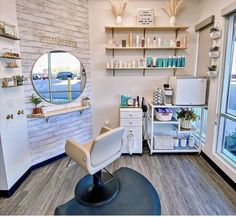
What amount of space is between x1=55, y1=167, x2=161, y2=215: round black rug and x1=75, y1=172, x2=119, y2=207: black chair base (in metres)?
0.05

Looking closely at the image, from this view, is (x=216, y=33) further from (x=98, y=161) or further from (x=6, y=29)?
(x=6, y=29)

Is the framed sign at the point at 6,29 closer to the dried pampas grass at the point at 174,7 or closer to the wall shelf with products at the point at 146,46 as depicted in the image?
the wall shelf with products at the point at 146,46

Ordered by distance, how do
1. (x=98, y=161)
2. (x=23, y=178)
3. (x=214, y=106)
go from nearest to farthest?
(x=98, y=161), (x=23, y=178), (x=214, y=106)

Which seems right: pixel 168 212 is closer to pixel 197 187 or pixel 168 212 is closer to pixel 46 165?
pixel 197 187

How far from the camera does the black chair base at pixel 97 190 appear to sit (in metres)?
1.86

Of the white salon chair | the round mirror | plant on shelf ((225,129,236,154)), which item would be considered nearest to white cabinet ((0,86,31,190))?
the round mirror

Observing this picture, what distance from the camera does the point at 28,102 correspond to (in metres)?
2.61

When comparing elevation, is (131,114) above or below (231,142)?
above

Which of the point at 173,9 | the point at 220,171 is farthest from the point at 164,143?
the point at 173,9

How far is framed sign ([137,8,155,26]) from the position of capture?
3.17 meters

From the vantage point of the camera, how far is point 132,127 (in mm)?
3070

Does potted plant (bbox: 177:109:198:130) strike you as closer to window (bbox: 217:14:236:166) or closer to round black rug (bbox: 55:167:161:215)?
window (bbox: 217:14:236:166)

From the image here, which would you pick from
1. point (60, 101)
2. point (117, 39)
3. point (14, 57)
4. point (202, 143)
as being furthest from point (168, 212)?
point (117, 39)

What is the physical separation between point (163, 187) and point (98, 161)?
A: 3.41 ft
